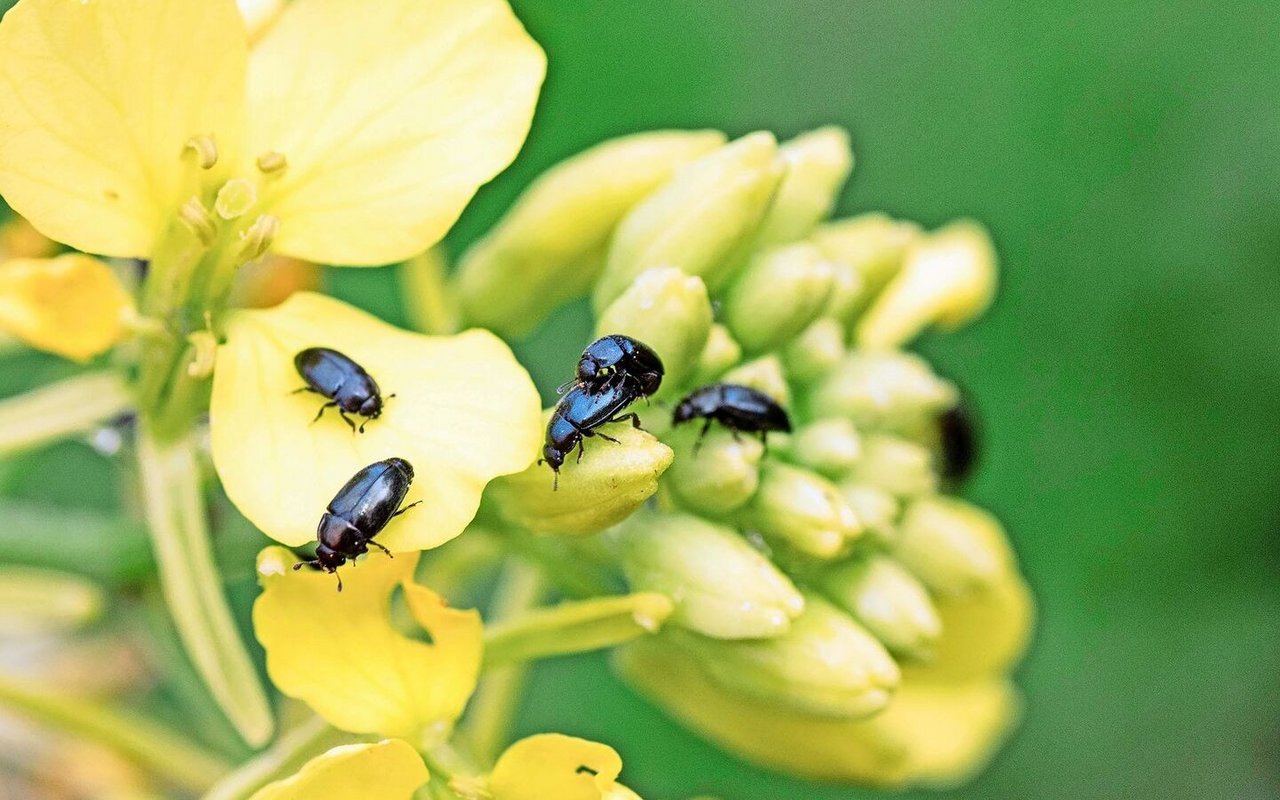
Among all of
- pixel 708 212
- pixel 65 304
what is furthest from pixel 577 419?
pixel 65 304

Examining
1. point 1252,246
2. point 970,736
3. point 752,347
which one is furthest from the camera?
point 1252,246

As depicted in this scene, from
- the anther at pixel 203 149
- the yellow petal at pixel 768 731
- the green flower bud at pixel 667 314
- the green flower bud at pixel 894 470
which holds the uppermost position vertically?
the green flower bud at pixel 894 470

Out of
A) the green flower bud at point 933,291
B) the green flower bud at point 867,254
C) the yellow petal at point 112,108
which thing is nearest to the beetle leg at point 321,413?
the yellow petal at point 112,108

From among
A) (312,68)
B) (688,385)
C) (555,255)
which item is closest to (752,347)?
(688,385)

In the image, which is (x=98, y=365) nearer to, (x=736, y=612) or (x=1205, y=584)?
(x=736, y=612)

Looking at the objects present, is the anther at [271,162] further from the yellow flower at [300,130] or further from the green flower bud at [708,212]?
the green flower bud at [708,212]

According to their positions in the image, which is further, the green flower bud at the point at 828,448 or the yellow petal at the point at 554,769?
the green flower bud at the point at 828,448

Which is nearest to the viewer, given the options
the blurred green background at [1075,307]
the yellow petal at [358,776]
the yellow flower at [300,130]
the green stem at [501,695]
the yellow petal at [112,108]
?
the yellow petal at [358,776]
